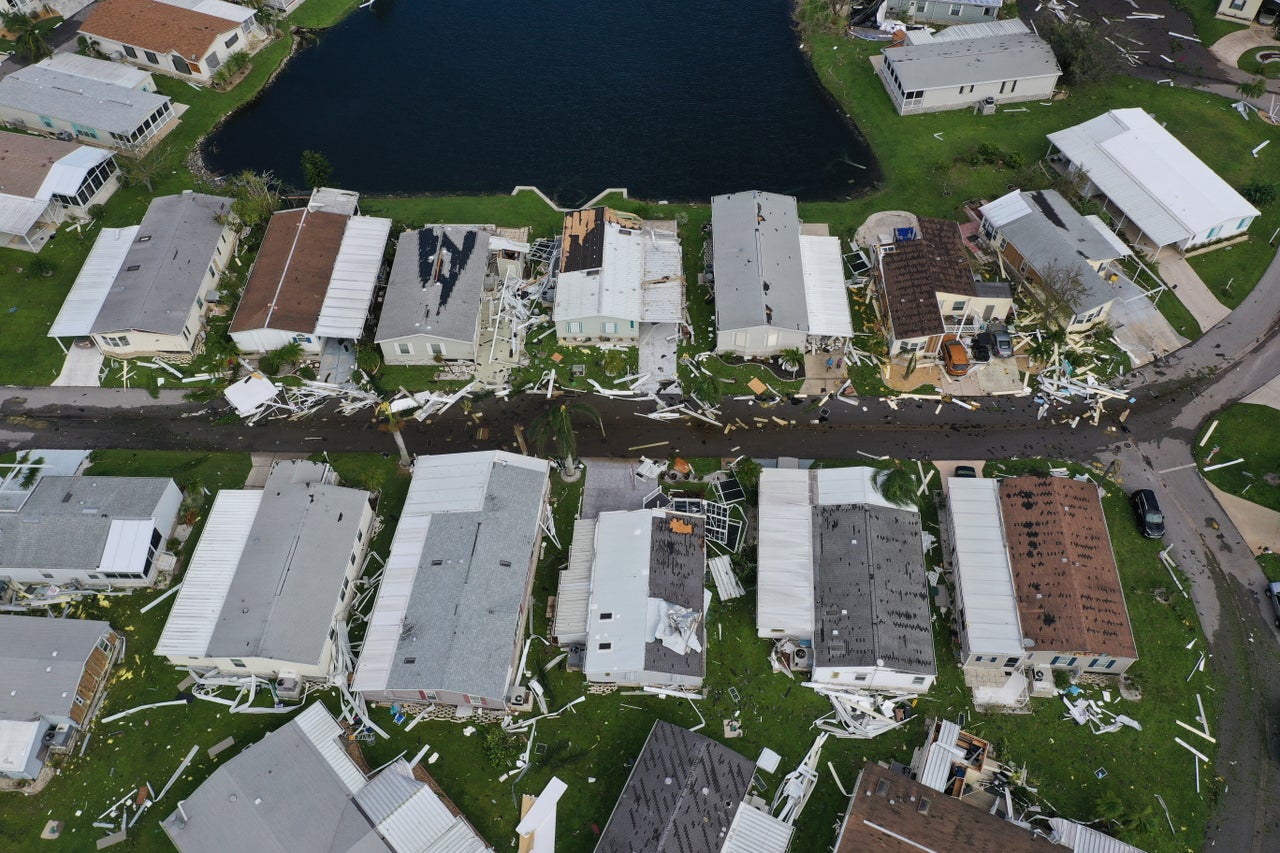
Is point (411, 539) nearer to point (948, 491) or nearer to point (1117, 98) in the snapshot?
point (948, 491)

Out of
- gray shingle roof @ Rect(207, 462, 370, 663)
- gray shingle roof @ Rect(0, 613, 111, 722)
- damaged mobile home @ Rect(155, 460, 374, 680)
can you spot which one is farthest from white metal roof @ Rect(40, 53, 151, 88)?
gray shingle roof @ Rect(0, 613, 111, 722)

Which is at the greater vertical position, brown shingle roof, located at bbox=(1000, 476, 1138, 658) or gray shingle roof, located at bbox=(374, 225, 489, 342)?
gray shingle roof, located at bbox=(374, 225, 489, 342)

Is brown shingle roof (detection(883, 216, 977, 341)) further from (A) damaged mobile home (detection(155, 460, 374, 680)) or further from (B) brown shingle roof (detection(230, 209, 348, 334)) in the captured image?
(B) brown shingle roof (detection(230, 209, 348, 334))

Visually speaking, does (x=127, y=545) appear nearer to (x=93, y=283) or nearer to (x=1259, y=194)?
(x=93, y=283)

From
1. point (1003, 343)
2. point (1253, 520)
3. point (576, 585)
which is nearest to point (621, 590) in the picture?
point (576, 585)

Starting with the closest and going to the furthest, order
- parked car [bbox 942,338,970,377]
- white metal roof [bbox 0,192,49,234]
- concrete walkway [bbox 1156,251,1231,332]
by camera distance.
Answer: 1. parked car [bbox 942,338,970,377]
2. concrete walkway [bbox 1156,251,1231,332]
3. white metal roof [bbox 0,192,49,234]
